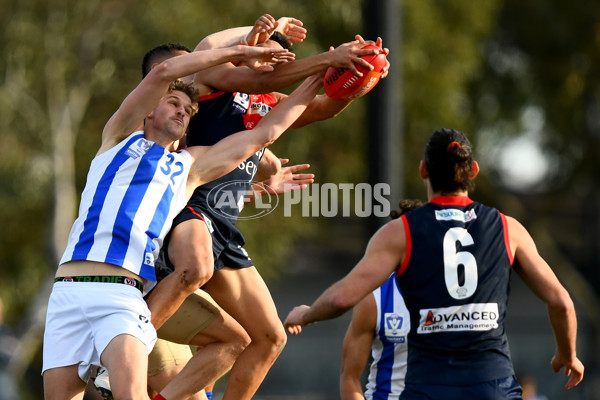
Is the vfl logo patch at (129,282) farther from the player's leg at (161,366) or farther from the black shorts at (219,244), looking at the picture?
the player's leg at (161,366)

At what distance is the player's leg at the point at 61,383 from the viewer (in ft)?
17.1

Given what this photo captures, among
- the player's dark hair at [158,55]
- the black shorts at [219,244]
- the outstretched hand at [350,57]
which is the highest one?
the player's dark hair at [158,55]

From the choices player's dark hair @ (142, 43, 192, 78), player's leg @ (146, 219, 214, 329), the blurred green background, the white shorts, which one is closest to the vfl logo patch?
the white shorts

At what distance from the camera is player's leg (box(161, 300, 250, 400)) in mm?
6039

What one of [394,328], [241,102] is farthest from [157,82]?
[394,328]

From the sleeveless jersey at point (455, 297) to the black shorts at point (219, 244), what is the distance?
1286 millimetres

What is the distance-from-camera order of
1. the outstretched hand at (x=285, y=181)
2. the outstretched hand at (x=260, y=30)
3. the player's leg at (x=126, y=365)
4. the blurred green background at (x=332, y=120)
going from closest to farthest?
the player's leg at (x=126, y=365) → the outstretched hand at (x=260, y=30) → the outstretched hand at (x=285, y=181) → the blurred green background at (x=332, y=120)

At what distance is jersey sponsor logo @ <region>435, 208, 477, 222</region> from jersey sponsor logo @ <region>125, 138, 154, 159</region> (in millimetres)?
1771

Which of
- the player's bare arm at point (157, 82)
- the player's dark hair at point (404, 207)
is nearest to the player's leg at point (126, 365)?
the player's bare arm at point (157, 82)

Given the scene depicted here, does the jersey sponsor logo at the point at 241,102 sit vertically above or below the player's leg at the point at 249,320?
above

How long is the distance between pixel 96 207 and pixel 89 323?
26.9 inches

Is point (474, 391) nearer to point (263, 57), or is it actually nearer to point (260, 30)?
point (263, 57)

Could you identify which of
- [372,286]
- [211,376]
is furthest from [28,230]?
[372,286]

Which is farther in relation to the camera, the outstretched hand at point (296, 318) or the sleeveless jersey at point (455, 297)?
the outstretched hand at point (296, 318)
